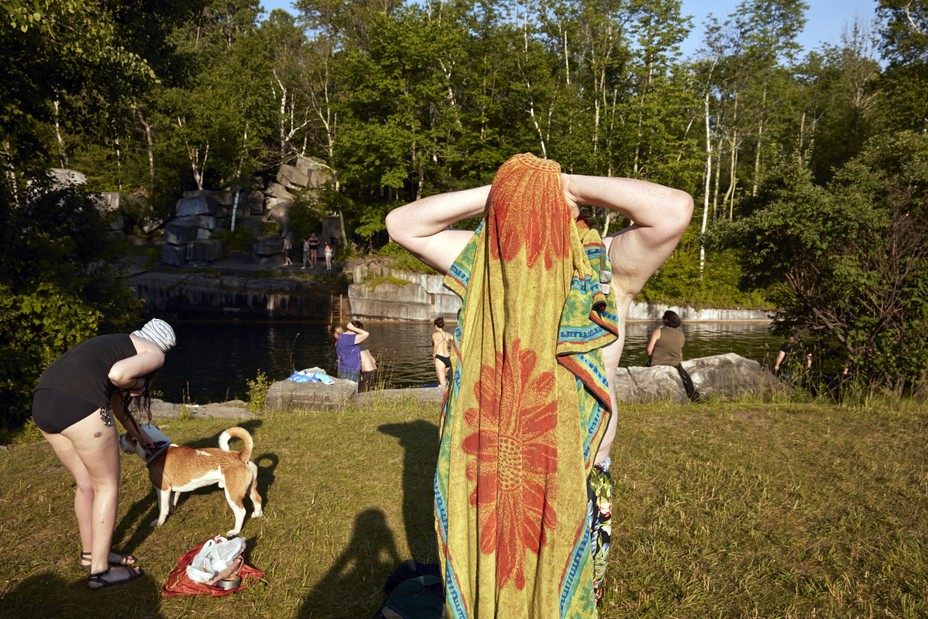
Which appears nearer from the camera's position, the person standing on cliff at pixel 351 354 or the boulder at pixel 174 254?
the person standing on cliff at pixel 351 354

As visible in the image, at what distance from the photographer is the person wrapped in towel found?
2391 millimetres

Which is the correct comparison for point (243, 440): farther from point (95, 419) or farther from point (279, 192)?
point (279, 192)

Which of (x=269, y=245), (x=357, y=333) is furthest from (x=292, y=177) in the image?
(x=357, y=333)

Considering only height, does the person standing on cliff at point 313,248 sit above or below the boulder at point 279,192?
below

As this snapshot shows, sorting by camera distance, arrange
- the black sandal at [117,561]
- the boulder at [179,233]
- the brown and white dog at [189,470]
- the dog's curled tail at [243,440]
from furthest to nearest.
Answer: the boulder at [179,233]
the dog's curled tail at [243,440]
the brown and white dog at [189,470]
the black sandal at [117,561]

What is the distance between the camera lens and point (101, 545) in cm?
412

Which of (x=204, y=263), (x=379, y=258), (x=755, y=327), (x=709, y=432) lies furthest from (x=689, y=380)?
(x=204, y=263)

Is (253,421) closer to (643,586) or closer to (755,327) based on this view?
(643,586)

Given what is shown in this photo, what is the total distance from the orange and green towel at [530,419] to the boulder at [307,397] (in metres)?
7.45

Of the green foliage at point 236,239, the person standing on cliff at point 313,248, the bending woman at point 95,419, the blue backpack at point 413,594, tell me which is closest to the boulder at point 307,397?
the bending woman at point 95,419

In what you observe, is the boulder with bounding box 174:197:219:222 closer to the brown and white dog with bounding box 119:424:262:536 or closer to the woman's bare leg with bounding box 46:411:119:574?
the brown and white dog with bounding box 119:424:262:536

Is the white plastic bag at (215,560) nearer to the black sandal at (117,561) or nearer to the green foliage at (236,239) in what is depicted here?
the black sandal at (117,561)

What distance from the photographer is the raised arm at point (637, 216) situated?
7.79 ft

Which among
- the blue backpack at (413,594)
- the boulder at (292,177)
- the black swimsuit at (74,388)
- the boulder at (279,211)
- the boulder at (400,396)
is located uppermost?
the boulder at (292,177)
